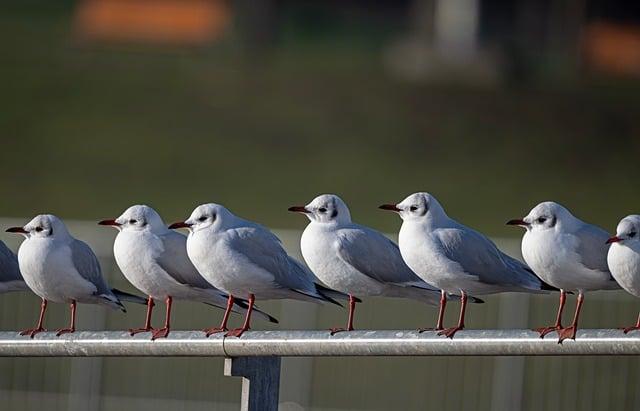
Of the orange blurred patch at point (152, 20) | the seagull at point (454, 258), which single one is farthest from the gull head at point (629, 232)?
the orange blurred patch at point (152, 20)

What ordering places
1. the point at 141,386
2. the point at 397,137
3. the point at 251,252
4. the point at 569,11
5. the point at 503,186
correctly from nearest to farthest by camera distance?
1. the point at 251,252
2. the point at 141,386
3. the point at 503,186
4. the point at 397,137
5. the point at 569,11

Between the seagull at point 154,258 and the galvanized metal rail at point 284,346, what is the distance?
0.97 m

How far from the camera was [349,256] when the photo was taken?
927 centimetres

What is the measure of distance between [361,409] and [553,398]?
1700mm

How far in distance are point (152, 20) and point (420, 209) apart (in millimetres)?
27029

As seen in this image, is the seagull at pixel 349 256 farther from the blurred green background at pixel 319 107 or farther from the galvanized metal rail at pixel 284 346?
the blurred green background at pixel 319 107

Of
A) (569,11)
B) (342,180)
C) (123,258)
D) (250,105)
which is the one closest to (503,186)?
(342,180)

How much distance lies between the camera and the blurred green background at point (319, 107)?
26188 millimetres

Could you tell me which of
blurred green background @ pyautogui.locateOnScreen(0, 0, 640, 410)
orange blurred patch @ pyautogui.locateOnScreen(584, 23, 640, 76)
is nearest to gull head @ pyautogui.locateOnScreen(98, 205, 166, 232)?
blurred green background @ pyautogui.locateOnScreen(0, 0, 640, 410)

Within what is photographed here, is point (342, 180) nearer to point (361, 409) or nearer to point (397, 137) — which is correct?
point (397, 137)

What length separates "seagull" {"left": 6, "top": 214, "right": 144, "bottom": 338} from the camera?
9.84 meters

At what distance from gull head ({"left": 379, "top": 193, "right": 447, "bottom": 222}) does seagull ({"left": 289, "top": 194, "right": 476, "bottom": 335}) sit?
0.29m

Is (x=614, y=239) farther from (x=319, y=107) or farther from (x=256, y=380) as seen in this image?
(x=319, y=107)

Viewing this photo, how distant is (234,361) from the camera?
820cm
